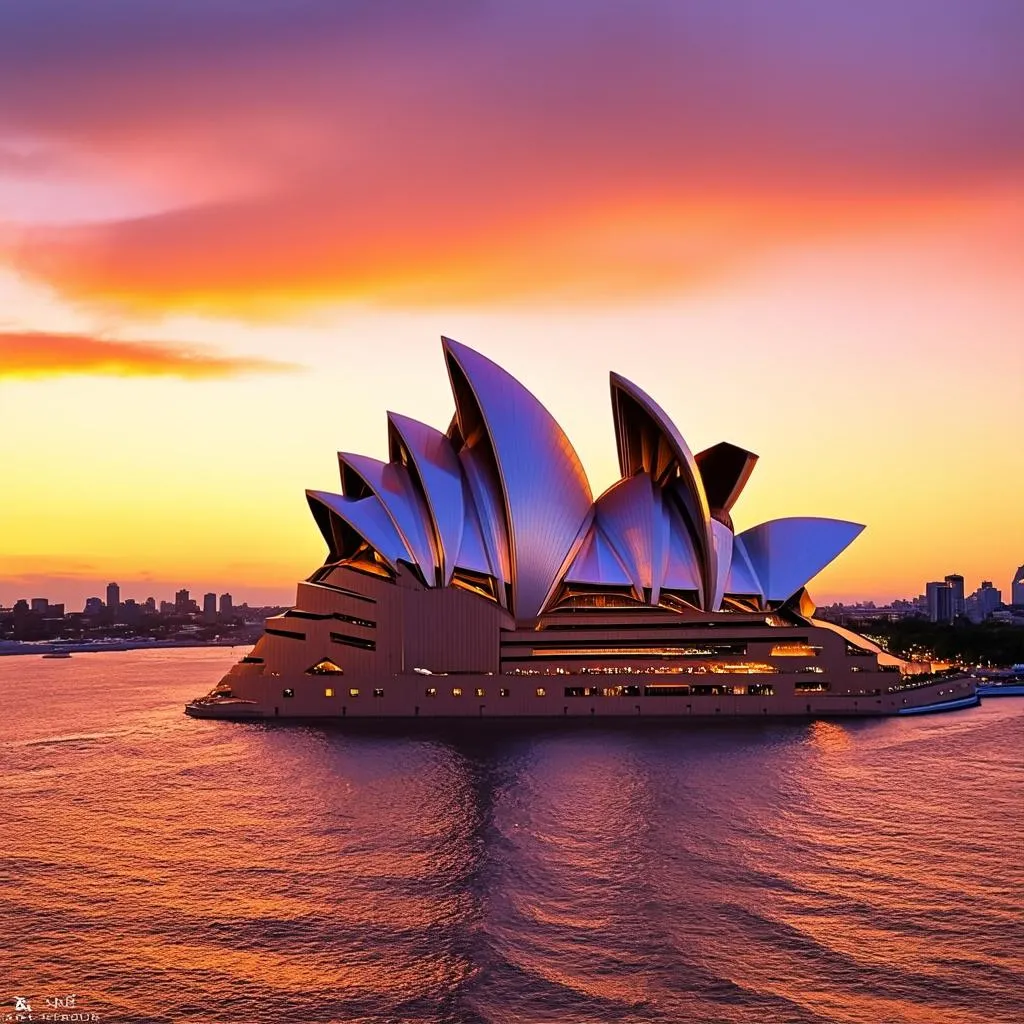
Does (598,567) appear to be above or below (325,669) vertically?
above

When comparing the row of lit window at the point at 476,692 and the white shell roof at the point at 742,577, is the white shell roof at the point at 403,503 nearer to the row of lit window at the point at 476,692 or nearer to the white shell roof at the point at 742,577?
the row of lit window at the point at 476,692

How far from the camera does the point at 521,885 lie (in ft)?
75.7

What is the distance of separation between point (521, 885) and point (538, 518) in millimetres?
32540

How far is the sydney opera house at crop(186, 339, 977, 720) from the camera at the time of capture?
53125 mm

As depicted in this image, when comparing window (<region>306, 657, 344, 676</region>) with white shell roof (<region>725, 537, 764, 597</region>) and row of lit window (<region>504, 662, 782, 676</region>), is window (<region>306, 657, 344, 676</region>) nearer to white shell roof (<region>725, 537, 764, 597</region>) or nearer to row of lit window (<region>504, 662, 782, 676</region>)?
row of lit window (<region>504, 662, 782, 676</region>)

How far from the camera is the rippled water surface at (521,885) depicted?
17641 millimetres

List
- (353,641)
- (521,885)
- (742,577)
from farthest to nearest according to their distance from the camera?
(742,577)
(353,641)
(521,885)

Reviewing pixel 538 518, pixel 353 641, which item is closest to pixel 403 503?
pixel 538 518

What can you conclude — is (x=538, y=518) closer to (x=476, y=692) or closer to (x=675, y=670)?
(x=476, y=692)

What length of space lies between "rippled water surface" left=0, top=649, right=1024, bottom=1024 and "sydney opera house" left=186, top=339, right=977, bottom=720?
12128 mm

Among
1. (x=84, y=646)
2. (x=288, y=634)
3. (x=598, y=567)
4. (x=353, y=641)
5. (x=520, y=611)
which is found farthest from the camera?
(x=84, y=646)

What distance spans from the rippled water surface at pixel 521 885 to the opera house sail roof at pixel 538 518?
50.2 ft

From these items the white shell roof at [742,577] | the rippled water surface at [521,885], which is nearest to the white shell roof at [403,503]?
the rippled water surface at [521,885]

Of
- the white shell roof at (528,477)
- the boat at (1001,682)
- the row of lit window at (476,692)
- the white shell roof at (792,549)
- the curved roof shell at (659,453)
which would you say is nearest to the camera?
the row of lit window at (476,692)
